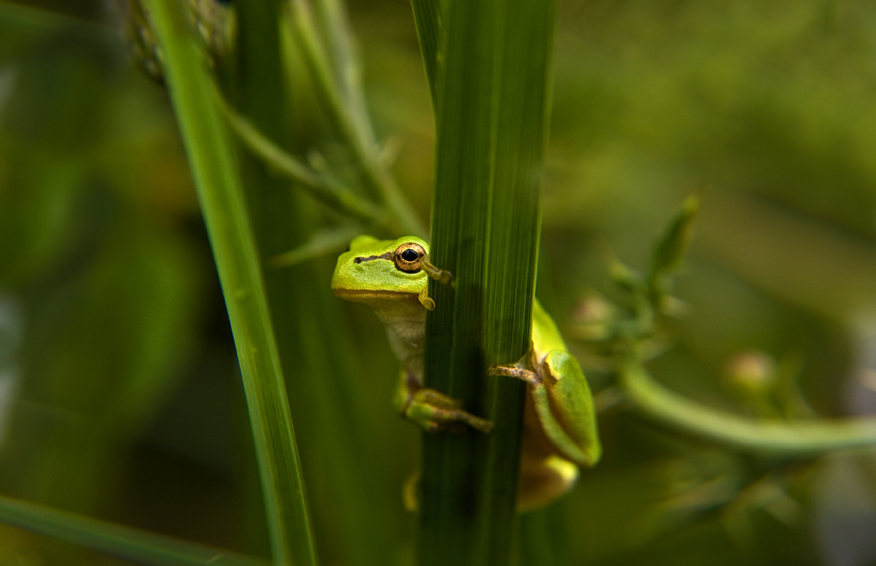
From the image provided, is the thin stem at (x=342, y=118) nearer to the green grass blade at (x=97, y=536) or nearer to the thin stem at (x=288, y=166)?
the thin stem at (x=288, y=166)

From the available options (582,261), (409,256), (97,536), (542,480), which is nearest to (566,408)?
(542,480)


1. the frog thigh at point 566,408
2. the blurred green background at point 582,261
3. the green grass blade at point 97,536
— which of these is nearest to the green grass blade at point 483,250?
the frog thigh at point 566,408

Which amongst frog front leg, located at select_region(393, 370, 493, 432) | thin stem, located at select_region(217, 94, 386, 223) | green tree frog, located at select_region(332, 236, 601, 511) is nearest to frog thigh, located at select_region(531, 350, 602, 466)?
green tree frog, located at select_region(332, 236, 601, 511)

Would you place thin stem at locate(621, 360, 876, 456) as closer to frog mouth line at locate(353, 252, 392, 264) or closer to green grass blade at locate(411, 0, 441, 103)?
frog mouth line at locate(353, 252, 392, 264)

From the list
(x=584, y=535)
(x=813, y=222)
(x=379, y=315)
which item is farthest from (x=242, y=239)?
(x=813, y=222)

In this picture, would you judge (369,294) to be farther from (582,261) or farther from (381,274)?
(582,261)

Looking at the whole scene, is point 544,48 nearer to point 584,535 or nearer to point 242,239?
point 242,239
